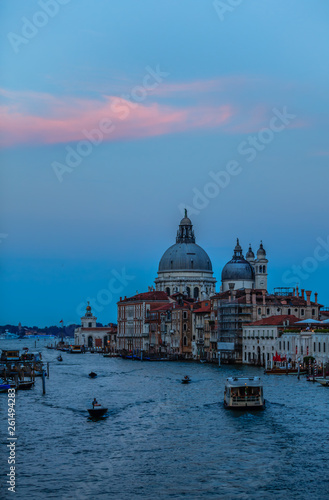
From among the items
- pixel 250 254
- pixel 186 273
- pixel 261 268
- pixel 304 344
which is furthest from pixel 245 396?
pixel 186 273

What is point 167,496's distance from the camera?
1379 inches

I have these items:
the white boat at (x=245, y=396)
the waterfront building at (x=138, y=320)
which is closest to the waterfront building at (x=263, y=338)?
the white boat at (x=245, y=396)

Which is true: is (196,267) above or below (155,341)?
above

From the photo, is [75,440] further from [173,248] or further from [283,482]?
[173,248]

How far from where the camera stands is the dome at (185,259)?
194 meters

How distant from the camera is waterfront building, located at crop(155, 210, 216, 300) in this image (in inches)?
7598

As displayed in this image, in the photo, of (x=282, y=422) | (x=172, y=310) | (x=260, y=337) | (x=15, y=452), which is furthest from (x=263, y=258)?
(x=15, y=452)

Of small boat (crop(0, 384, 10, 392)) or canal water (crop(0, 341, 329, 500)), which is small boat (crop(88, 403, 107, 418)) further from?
small boat (crop(0, 384, 10, 392))

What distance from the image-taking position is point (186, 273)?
19325cm

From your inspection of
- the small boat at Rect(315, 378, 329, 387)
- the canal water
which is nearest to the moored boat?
the canal water

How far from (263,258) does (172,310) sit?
1886cm

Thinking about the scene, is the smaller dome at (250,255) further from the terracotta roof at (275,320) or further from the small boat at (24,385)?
the small boat at (24,385)

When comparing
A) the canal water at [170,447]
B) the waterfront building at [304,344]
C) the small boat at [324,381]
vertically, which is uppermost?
the waterfront building at [304,344]

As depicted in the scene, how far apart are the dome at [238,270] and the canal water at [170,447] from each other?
9790cm
